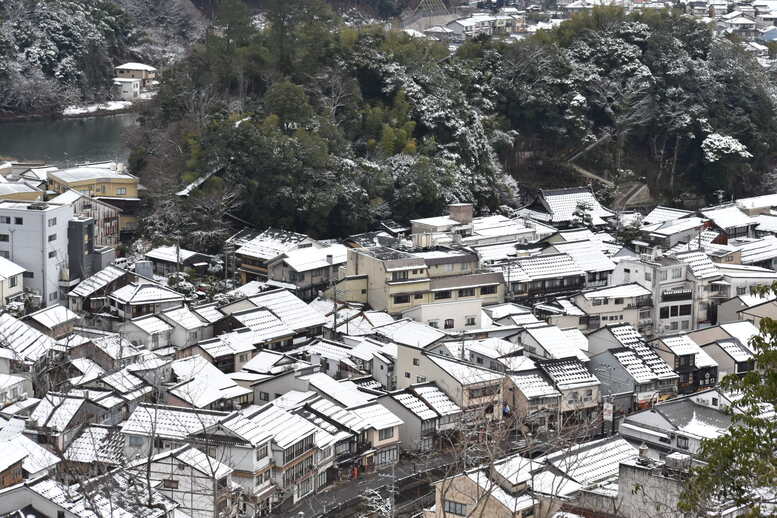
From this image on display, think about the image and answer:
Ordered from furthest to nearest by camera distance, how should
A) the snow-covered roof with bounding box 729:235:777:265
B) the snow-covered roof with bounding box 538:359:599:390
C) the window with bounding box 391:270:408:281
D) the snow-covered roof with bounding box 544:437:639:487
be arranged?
the snow-covered roof with bounding box 729:235:777:265
the window with bounding box 391:270:408:281
the snow-covered roof with bounding box 538:359:599:390
the snow-covered roof with bounding box 544:437:639:487

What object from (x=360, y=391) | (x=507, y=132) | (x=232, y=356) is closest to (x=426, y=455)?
(x=360, y=391)

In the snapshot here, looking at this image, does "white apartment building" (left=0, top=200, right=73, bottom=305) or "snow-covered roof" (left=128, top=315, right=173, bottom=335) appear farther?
"white apartment building" (left=0, top=200, right=73, bottom=305)

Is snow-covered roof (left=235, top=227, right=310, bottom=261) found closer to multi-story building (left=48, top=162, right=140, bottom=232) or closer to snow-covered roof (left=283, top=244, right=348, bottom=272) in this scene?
snow-covered roof (left=283, top=244, right=348, bottom=272)

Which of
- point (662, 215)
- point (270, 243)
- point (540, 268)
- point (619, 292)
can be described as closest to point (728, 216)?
point (662, 215)

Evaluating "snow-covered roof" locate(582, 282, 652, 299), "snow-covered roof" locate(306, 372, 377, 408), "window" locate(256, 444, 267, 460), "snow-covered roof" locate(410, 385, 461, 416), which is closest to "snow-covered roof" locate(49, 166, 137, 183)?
"snow-covered roof" locate(306, 372, 377, 408)

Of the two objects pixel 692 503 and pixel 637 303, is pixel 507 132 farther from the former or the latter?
pixel 692 503

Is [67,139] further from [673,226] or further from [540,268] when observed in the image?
[540,268]

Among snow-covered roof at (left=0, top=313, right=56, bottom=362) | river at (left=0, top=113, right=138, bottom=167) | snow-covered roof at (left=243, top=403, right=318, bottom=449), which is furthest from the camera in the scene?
river at (left=0, top=113, right=138, bottom=167)
